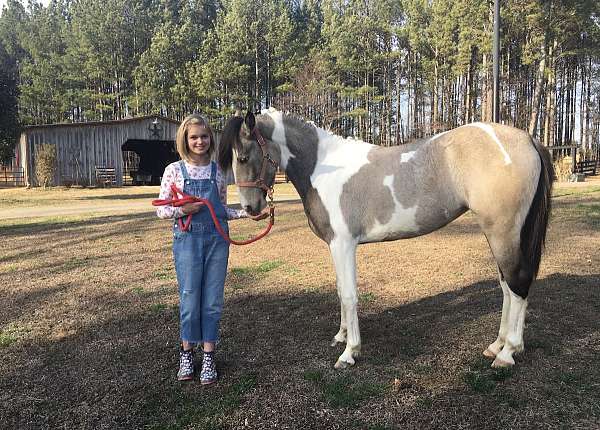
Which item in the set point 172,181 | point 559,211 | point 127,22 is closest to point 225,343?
point 172,181

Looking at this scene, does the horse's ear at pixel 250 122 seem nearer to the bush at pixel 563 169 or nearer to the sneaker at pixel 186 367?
the sneaker at pixel 186 367

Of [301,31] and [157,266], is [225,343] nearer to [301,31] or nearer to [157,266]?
[157,266]

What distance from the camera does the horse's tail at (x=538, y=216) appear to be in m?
3.16

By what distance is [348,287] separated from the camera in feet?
11.1

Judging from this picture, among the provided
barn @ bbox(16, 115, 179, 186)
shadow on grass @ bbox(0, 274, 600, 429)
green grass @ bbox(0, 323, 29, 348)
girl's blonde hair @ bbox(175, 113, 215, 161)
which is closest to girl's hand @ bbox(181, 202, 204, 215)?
girl's blonde hair @ bbox(175, 113, 215, 161)

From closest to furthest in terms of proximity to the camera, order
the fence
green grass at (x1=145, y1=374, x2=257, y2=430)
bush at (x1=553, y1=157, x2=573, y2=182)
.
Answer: green grass at (x1=145, y1=374, x2=257, y2=430) < bush at (x1=553, y1=157, x2=573, y2=182) < the fence

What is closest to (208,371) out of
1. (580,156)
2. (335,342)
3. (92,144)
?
(335,342)

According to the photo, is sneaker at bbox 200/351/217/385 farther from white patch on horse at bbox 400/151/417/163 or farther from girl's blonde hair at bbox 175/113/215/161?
white patch on horse at bbox 400/151/417/163

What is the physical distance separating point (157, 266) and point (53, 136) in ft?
76.4

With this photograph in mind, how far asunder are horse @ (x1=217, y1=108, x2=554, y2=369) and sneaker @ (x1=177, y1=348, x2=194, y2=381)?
111 centimetres

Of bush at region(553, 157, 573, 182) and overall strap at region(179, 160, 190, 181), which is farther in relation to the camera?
bush at region(553, 157, 573, 182)

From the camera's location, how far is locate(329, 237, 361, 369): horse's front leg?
3340 mm

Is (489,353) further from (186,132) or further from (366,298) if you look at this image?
(186,132)

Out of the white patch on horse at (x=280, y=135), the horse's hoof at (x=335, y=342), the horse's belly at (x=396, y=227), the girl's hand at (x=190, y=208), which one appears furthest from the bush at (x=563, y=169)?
the girl's hand at (x=190, y=208)
